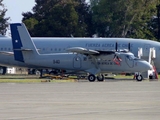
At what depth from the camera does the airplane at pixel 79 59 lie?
160 ft

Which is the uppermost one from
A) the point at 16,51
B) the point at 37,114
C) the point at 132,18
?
the point at 132,18

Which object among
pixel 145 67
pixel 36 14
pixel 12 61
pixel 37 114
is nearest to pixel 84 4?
pixel 36 14

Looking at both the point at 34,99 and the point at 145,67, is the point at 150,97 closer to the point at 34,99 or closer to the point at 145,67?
the point at 34,99

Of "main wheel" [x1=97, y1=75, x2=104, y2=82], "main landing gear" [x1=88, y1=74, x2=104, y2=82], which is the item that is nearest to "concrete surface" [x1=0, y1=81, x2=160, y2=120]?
"main landing gear" [x1=88, y1=74, x2=104, y2=82]

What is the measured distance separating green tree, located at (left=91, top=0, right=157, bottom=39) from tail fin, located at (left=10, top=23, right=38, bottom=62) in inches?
1244

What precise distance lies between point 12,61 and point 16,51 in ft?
11.7

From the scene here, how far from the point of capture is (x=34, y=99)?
23.9 meters

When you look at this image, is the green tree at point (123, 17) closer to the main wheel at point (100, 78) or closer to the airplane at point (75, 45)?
the airplane at point (75, 45)

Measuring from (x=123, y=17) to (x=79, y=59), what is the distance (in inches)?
1417

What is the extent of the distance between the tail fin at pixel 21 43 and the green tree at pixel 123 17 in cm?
3161

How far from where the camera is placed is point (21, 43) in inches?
2140

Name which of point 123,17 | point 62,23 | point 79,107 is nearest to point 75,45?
point 123,17

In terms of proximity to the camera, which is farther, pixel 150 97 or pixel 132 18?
pixel 132 18

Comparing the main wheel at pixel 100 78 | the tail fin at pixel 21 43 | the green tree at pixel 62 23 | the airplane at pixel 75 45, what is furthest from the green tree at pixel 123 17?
the main wheel at pixel 100 78
